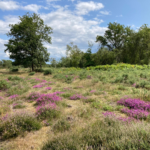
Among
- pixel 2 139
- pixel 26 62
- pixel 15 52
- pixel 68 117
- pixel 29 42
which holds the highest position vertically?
pixel 29 42

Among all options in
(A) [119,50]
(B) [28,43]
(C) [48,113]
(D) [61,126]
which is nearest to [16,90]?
(C) [48,113]

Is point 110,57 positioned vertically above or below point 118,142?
above

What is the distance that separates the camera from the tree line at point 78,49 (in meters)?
24.1

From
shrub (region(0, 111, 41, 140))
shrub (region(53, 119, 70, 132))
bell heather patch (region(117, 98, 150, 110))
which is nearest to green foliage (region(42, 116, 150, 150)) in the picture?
shrub (region(53, 119, 70, 132))

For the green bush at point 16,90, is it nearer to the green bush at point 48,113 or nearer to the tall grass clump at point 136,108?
the green bush at point 48,113

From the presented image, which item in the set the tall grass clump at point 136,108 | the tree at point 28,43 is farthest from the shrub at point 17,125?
the tree at point 28,43

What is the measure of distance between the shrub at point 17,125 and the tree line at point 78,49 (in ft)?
67.9

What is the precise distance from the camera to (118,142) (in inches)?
104

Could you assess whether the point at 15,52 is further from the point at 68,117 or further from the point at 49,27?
the point at 68,117

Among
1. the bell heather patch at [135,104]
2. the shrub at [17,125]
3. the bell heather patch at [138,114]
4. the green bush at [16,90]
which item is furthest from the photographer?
the green bush at [16,90]

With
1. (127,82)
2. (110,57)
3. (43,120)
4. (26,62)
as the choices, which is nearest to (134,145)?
(43,120)

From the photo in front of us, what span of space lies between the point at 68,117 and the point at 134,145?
278cm

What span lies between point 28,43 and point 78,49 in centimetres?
2652

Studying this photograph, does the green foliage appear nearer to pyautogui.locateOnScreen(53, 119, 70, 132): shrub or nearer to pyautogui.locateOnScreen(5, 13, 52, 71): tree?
pyautogui.locateOnScreen(53, 119, 70, 132): shrub
